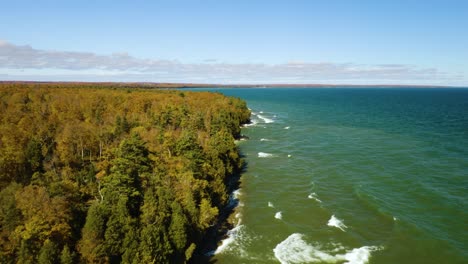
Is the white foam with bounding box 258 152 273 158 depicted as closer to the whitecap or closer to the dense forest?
the dense forest

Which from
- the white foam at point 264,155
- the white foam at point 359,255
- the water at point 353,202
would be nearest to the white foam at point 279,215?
the water at point 353,202

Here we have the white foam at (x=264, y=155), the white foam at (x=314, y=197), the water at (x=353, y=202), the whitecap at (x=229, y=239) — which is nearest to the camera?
the water at (x=353, y=202)

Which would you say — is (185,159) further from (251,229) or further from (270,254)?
(270,254)

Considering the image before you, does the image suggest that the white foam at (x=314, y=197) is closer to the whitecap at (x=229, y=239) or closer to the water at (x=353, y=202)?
the water at (x=353, y=202)

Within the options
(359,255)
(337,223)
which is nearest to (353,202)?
(337,223)

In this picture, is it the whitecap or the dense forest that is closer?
the dense forest

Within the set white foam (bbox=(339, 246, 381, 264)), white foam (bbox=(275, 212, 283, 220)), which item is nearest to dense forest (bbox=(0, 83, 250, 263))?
white foam (bbox=(275, 212, 283, 220))
